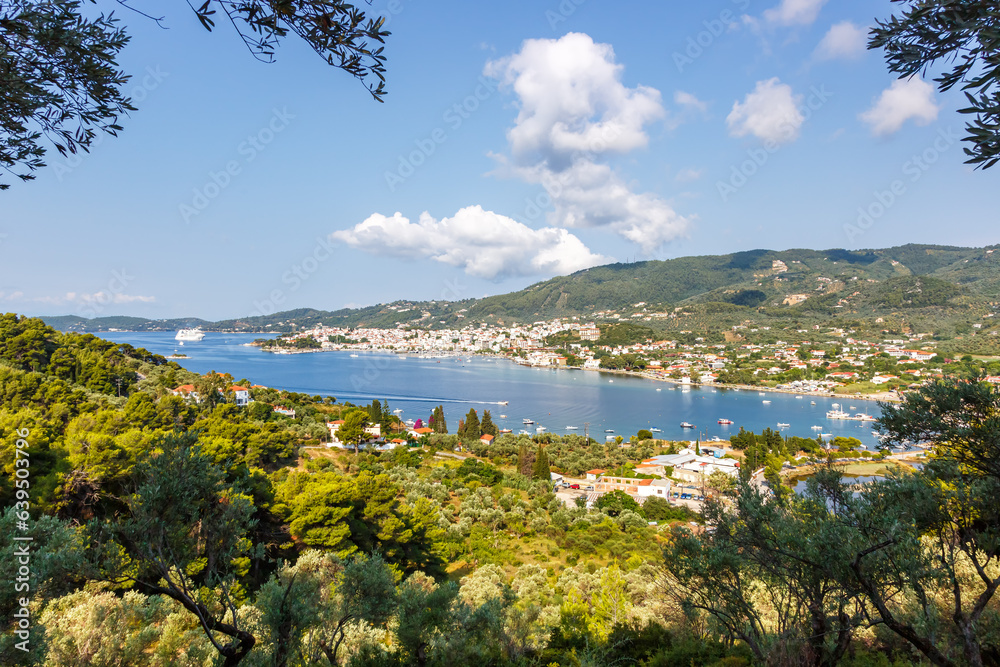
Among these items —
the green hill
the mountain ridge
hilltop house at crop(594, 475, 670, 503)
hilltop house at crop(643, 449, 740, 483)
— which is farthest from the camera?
the mountain ridge

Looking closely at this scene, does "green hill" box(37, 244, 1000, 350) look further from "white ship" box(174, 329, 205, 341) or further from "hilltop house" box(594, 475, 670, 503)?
"hilltop house" box(594, 475, 670, 503)

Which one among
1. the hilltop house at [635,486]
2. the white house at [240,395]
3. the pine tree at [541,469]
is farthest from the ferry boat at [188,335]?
the hilltop house at [635,486]

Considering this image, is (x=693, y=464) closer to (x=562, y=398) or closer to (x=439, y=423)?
(x=439, y=423)

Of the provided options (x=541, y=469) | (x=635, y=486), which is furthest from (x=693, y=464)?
(x=541, y=469)

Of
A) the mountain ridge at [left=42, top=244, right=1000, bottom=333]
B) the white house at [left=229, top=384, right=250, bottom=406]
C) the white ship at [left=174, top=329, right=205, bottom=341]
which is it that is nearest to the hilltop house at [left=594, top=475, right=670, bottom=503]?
the white house at [left=229, top=384, right=250, bottom=406]

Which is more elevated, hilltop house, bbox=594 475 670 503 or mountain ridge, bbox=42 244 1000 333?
mountain ridge, bbox=42 244 1000 333

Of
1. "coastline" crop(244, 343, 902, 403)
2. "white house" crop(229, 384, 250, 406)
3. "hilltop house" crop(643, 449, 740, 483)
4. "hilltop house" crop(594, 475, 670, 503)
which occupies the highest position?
"white house" crop(229, 384, 250, 406)

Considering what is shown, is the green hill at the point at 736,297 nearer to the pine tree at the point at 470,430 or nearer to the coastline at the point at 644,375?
the coastline at the point at 644,375

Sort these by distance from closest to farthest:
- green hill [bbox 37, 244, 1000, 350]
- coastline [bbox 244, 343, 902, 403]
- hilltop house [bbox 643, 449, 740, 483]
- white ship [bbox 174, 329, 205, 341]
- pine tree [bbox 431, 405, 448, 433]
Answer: hilltop house [bbox 643, 449, 740, 483], pine tree [bbox 431, 405, 448, 433], coastline [bbox 244, 343, 902, 403], green hill [bbox 37, 244, 1000, 350], white ship [bbox 174, 329, 205, 341]

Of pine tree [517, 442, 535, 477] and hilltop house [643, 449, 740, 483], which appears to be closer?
pine tree [517, 442, 535, 477]

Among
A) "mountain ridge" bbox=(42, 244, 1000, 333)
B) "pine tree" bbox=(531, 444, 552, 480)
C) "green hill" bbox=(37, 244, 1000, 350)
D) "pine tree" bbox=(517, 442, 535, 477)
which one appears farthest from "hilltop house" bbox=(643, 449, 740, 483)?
"mountain ridge" bbox=(42, 244, 1000, 333)
